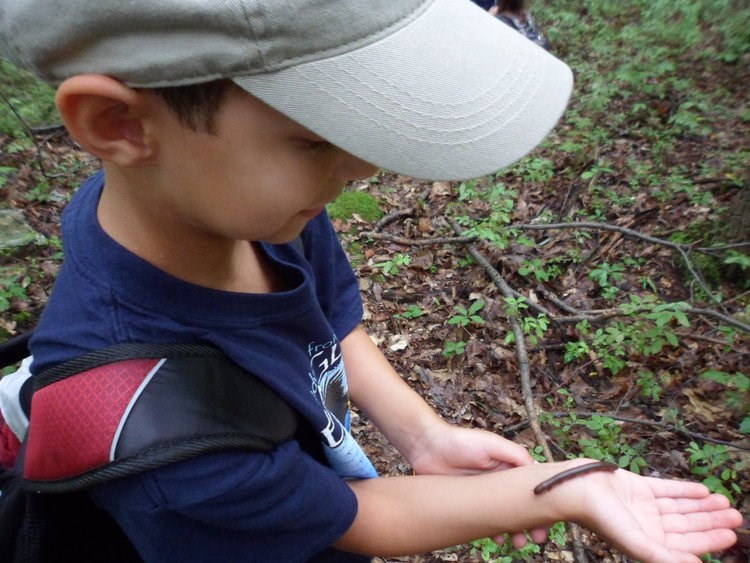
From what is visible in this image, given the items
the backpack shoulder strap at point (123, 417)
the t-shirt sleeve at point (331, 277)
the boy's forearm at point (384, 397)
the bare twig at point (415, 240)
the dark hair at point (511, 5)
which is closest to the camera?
the backpack shoulder strap at point (123, 417)

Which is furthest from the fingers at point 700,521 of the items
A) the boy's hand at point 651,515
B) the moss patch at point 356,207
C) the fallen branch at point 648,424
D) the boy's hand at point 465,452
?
the moss patch at point 356,207

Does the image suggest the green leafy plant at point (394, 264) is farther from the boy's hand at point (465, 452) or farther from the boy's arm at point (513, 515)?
the boy's arm at point (513, 515)

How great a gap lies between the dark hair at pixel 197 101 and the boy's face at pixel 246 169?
0.04ft

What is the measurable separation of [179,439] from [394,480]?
0.74 m

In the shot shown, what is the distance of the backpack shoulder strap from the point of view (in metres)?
0.96

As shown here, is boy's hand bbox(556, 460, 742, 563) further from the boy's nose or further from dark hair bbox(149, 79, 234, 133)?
dark hair bbox(149, 79, 234, 133)

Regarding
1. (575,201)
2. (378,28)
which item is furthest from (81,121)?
(575,201)

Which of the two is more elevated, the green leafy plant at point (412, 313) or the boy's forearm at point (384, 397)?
the boy's forearm at point (384, 397)

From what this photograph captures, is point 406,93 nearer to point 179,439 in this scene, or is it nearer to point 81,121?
point 81,121

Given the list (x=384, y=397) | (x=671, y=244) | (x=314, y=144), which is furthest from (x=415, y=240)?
(x=314, y=144)

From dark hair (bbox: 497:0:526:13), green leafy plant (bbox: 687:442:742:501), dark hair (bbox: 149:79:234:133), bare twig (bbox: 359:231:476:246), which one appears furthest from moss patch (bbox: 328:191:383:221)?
dark hair (bbox: 149:79:234:133)

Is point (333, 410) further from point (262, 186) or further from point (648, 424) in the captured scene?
point (648, 424)

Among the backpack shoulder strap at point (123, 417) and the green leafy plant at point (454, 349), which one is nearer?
the backpack shoulder strap at point (123, 417)

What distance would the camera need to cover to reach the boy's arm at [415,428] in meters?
1.77
